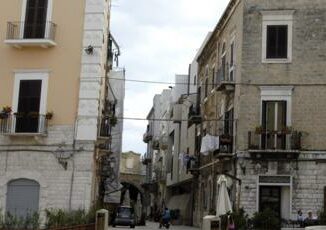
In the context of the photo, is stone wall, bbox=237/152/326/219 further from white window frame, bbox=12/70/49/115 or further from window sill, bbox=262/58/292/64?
white window frame, bbox=12/70/49/115

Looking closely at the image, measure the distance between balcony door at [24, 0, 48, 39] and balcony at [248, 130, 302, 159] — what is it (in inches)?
420

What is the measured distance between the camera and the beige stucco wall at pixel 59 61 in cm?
2916

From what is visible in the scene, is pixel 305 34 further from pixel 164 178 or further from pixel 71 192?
pixel 164 178

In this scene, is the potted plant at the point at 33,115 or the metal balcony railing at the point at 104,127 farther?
the metal balcony railing at the point at 104,127

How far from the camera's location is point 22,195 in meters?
28.8

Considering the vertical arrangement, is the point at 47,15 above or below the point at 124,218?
above

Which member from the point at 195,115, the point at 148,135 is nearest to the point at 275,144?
the point at 195,115

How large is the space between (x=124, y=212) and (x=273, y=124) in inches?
723

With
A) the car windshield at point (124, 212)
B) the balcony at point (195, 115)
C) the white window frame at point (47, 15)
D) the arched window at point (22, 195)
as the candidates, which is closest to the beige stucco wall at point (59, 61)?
the white window frame at point (47, 15)

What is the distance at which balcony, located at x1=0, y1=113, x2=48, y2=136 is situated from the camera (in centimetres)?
2873

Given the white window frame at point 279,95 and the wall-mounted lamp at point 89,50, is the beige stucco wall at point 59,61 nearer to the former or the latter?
the wall-mounted lamp at point 89,50

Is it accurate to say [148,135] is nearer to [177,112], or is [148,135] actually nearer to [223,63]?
[177,112]

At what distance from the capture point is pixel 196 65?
50.4 m

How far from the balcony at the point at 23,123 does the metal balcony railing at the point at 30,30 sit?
3454 millimetres
